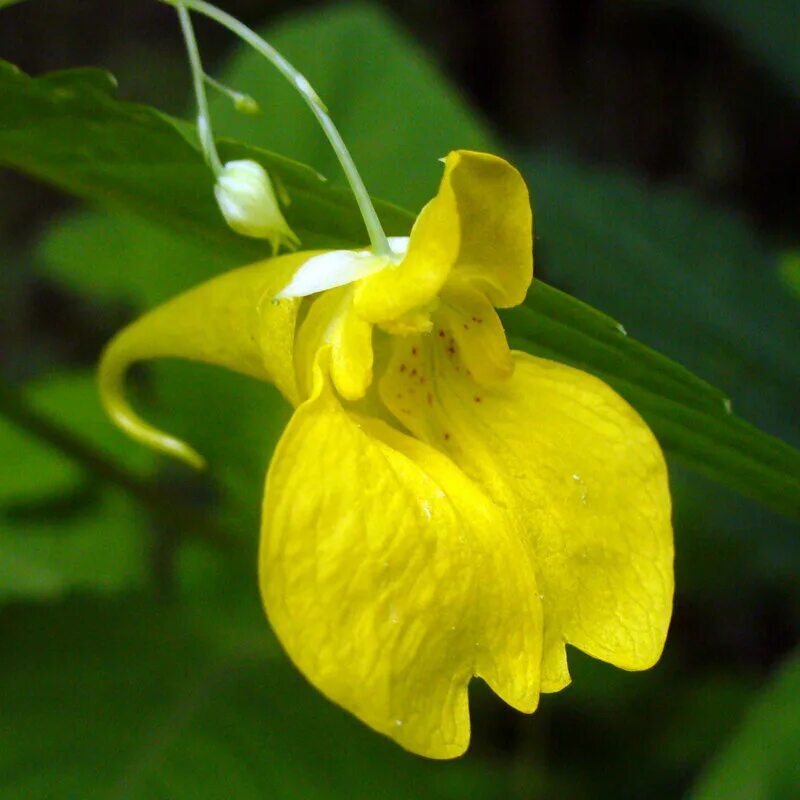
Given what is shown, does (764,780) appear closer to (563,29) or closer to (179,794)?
(179,794)

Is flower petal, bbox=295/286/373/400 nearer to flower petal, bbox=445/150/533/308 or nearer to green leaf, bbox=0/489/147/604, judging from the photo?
flower petal, bbox=445/150/533/308

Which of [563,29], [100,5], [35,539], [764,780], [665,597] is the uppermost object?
[665,597]

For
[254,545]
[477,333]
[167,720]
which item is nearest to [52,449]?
[254,545]

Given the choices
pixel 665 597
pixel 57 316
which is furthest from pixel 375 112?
pixel 57 316

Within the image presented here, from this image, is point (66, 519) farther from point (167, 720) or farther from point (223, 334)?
point (223, 334)

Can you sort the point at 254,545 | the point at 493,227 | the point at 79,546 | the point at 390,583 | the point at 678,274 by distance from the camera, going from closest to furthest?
the point at 390,583 → the point at 493,227 → the point at 254,545 → the point at 79,546 → the point at 678,274
